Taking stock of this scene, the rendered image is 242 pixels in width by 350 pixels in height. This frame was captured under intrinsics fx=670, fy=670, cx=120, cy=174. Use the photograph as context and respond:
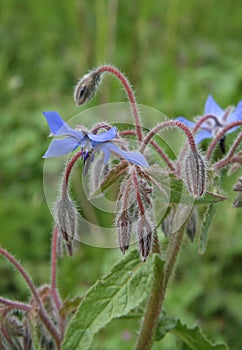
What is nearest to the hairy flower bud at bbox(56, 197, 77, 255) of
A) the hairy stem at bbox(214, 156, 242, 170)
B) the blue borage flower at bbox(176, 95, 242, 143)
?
the hairy stem at bbox(214, 156, 242, 170)

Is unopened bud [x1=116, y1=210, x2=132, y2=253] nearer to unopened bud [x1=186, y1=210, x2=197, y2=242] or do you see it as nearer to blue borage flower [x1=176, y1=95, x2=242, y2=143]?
unopened bud [x1=186, y1=210, x2=197, y2=242]

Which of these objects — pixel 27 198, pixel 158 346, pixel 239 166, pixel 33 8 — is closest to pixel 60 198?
pixel 239 166

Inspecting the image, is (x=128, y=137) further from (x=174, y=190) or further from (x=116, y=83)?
(x=116, y=83)

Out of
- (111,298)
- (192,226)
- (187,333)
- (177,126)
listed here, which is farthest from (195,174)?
(187,333)

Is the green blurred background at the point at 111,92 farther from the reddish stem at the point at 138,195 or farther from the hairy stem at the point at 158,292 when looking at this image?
the reddish stem at the point at 138,195

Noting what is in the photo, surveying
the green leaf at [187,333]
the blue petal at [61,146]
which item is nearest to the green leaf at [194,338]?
the green leaf at [187,333]
